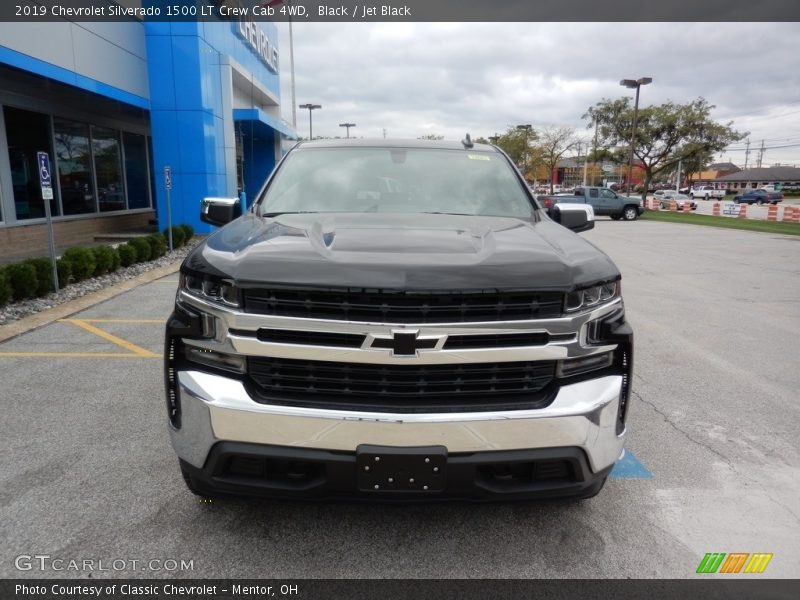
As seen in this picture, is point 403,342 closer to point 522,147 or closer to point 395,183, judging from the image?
point 395,183

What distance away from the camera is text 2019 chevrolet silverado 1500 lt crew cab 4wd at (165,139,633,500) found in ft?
7.11

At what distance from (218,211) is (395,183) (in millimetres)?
1184

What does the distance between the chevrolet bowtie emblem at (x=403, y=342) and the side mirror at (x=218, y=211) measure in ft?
6.47

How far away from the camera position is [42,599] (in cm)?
228

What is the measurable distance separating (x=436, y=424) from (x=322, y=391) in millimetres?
472

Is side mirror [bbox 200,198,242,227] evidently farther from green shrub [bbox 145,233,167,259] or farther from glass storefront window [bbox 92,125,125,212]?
glass storefront window [bbox 92,125,125,212]

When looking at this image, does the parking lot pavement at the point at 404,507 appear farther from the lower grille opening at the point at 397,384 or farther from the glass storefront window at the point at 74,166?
the glass storefront window at the point at 74,166

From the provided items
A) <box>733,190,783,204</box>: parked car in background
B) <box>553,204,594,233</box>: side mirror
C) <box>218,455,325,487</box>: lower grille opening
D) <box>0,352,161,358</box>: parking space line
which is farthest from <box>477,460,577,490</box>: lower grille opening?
<box>733,190,783,204</box>: parked car in background

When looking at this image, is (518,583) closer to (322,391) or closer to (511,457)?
(511,457)

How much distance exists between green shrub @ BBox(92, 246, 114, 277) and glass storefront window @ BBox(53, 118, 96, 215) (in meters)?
6.04

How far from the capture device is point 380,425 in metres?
2.15

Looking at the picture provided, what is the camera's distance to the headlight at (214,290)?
88.4 inches

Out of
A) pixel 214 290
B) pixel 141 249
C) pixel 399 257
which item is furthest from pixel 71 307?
pixel 399 257

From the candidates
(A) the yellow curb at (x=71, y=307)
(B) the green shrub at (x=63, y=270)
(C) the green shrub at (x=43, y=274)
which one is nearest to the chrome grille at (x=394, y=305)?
(A) the yellow curb at (x=71, y=307)
